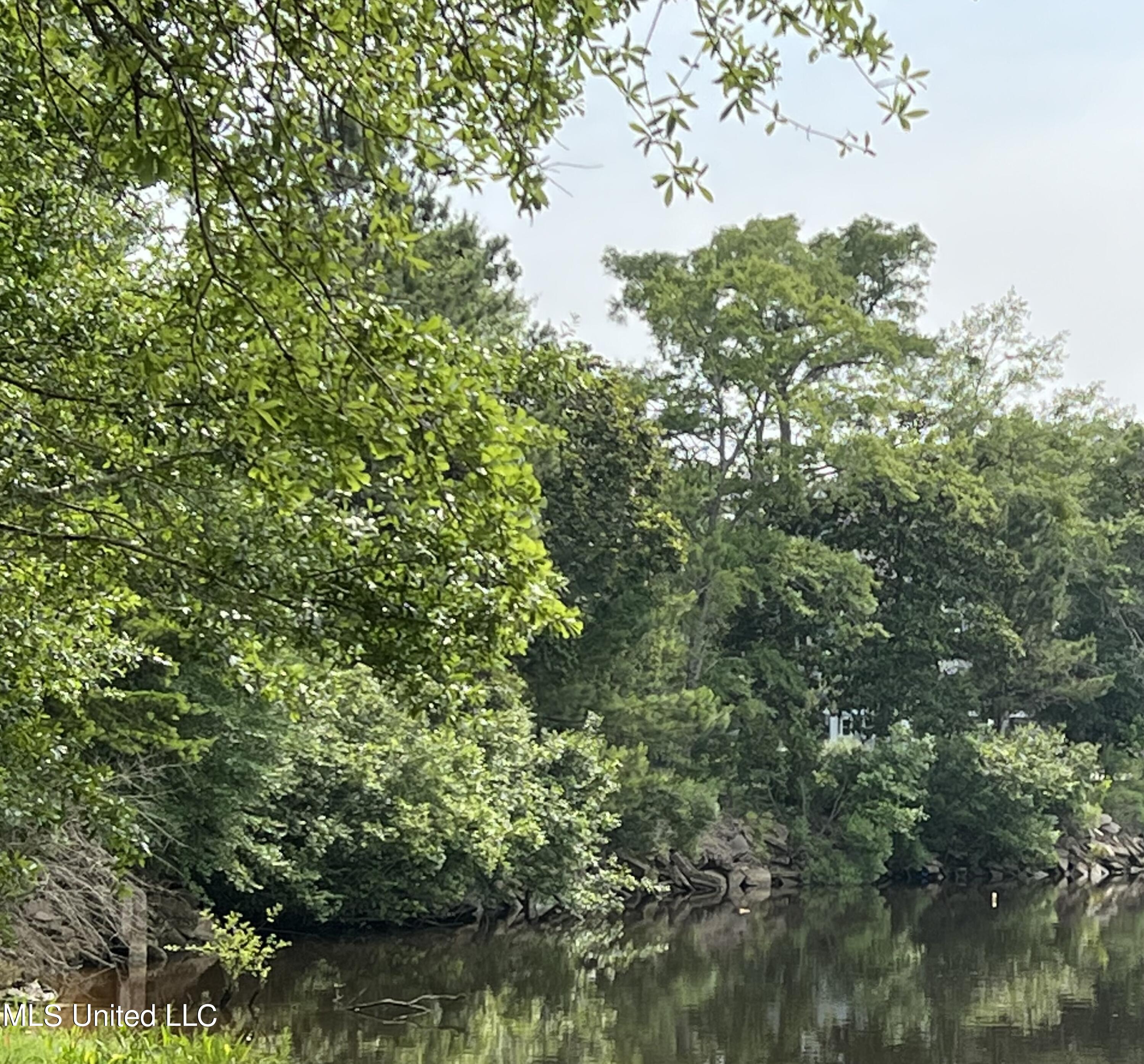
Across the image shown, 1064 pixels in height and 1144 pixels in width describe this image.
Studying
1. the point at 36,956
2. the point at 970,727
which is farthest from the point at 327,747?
the point at 970,727

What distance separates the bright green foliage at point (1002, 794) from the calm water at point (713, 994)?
632 cm

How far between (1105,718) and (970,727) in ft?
21.8

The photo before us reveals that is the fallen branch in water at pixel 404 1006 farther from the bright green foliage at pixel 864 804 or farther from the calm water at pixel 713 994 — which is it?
the bright green foliage at pixel 864 804

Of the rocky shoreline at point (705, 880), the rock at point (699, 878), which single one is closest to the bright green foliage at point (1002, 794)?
the rocky shoreline at point (705, 880)

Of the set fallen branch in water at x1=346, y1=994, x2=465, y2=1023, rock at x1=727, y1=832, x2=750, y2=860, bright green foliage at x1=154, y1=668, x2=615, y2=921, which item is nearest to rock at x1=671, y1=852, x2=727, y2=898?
rock at x1=727, y1=832, x2=750, y2=860

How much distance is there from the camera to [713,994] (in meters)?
14.4

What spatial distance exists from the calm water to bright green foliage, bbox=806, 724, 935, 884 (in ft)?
16.1

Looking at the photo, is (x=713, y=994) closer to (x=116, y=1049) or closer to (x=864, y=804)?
(x=116, y=1049)

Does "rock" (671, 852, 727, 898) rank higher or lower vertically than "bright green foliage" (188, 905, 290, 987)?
higher

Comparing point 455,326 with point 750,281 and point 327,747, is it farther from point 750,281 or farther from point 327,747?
point 750,281

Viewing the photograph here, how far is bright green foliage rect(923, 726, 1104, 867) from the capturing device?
27719mm

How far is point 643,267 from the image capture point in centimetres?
2833

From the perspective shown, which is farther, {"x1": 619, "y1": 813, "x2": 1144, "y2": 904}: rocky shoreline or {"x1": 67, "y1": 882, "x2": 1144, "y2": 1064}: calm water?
{"x1": 619, "y1": 813, "x2": 1144, "y2": 904}: rocky shoreline

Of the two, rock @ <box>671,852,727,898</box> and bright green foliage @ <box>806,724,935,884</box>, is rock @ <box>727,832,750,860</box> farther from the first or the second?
bright green foliage @ <box>806,724,935,884</box>
